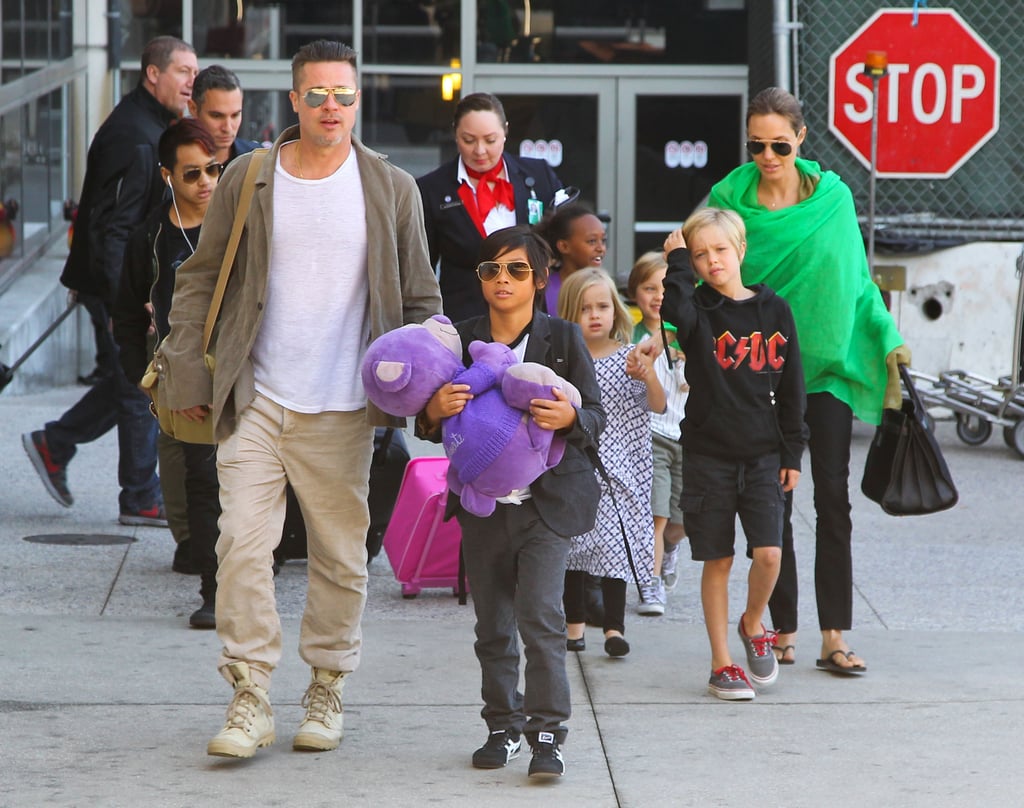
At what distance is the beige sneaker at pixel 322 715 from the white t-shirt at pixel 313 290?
2.55ft

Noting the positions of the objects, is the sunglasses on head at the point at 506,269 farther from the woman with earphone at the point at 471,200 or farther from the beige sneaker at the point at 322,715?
the woman with earphone at the point at 471,200

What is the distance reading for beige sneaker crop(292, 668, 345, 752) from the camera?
4539mm

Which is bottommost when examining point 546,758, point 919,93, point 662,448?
point 546,758

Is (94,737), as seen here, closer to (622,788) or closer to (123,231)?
(622,788)

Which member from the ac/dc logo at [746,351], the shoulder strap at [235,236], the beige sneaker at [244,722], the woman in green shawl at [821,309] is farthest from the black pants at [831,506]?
the shoulder strap at [235,236]

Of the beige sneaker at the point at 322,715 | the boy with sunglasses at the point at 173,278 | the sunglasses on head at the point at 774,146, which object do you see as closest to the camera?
the beige sneaker at the point at 322,715

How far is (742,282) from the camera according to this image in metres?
5.38

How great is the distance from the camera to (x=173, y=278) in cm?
576

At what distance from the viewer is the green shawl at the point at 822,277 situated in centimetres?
534

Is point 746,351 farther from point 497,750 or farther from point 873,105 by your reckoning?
point 873,105

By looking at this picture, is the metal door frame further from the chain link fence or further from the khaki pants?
the khaki pants

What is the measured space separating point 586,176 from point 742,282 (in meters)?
8.05

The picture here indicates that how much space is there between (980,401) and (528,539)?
240 inches

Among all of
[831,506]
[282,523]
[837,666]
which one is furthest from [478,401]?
[837,666]
